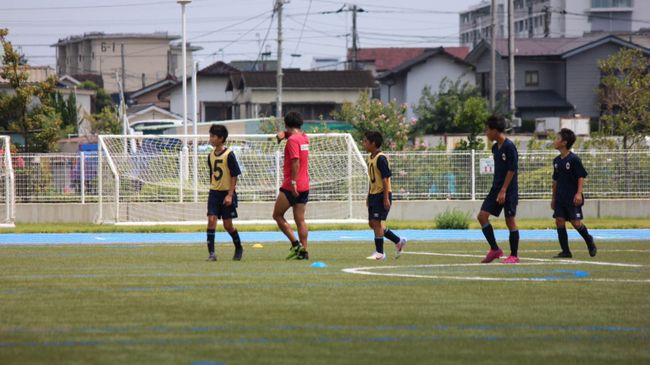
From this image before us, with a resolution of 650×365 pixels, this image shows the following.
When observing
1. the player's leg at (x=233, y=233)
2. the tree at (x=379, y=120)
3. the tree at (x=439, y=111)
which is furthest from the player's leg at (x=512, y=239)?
the tree at (x=439, y=111)

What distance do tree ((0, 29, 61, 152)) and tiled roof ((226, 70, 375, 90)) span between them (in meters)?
35.6

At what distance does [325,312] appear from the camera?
10.1 m

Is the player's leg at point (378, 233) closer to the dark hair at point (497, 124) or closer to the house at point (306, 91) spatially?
the dark hair at point (497, 124)

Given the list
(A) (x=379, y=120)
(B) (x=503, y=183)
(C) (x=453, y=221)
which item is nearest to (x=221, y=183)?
(B) (x=503, y=183)

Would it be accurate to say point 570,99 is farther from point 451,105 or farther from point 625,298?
point 625,298

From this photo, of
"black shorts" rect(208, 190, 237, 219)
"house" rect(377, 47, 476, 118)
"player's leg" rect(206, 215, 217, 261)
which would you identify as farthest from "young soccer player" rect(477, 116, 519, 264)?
"house" rect(377, 47, 476, 118)

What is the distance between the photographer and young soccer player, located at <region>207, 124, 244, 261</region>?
16.1m

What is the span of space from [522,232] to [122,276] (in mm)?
13892

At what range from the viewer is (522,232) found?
84.4 ft

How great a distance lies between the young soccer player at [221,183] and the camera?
16062mm

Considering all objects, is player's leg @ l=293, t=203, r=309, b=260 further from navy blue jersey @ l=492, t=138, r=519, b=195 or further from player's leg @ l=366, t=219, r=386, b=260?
navy blue jersey @ l=492, t=138, r=519, b=195

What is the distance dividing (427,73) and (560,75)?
418 inches

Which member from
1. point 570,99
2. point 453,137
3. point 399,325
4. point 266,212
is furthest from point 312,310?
point 570,99

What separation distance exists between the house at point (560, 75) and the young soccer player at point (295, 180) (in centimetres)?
5368
